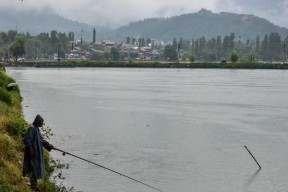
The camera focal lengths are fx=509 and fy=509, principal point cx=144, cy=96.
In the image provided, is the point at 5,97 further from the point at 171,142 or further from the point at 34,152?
the point at 34,152

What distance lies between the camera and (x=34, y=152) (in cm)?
1368

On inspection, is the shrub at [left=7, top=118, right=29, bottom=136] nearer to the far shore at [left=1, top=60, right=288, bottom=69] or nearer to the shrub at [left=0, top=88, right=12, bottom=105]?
the shrub at [left=0, top=88, right=12, bottom=105]

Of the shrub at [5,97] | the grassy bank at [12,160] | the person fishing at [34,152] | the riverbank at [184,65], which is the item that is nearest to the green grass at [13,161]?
the grassy bank at [12,160]

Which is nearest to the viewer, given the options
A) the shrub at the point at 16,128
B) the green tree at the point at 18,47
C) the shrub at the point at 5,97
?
the shrub at the point at 16,128

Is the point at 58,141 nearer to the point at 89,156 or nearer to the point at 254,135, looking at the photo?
the point at 89,156

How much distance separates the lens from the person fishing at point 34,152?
1356 centimetres

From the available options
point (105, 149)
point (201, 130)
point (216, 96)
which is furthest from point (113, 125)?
point (216, 96)

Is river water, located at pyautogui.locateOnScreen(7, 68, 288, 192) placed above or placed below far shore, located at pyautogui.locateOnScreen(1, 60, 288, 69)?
below

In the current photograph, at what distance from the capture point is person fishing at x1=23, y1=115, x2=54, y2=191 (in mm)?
13562

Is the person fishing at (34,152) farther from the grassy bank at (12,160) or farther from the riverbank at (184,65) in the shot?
the riverbank at (184,65)

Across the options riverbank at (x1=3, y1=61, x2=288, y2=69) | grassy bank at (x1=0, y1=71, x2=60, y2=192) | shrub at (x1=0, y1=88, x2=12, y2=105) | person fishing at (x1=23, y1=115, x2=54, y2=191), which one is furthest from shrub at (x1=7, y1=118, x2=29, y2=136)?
riverbank at (x1=3, y1=61, x2=288, y2=69)

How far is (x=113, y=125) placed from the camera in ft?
114

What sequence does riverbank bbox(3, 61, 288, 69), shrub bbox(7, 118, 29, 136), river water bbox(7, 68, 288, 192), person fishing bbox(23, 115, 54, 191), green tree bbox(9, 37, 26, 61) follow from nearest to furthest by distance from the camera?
1. person fishing bbox(23, 115, 54, 191)
2. river water bbox(7, 68, 288, 192)
3. shrub bbox(7, 118, 29, 136)
4. riverbank bbox(3, 61, 288, 69)
5. green tree bbox(9, 37, 26, 61)

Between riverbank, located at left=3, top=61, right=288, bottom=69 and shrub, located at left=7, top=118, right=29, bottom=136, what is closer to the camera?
shrub, located at left=7, top=118, right=29, bottom=136
